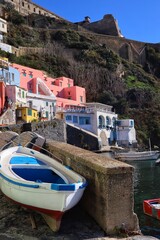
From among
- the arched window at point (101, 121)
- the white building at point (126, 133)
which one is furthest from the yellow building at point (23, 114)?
the white building at point (126, 133)

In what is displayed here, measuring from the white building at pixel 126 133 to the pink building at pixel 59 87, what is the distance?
26.6 ft

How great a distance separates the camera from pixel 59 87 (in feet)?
162

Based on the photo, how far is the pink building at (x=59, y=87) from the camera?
43.4 meters

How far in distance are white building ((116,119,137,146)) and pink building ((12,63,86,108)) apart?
319 inches

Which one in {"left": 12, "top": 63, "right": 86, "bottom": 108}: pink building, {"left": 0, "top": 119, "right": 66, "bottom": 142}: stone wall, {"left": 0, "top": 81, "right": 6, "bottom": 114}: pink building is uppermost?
{"left": 12, "top": 63, "right": 86, "bottom": 108}: pink building

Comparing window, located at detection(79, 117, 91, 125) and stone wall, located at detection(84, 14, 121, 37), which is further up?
stone wall, located at detection(84, 14, 121, 37)

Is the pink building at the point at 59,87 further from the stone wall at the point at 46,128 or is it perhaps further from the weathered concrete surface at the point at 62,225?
the weathered concrete surface at the point at 62,225

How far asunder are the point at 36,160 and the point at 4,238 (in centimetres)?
334

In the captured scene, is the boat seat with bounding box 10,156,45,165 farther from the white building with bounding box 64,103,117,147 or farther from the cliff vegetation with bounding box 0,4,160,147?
the cliff vegetation with bounding box 0,4,160,147

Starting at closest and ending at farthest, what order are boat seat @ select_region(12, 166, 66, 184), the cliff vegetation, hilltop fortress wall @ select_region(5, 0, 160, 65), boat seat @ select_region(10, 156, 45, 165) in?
boat seat @ select_region(12, 166, 66, 184) → boat seat @ select_region(10, 156, 45, 165) → the cliff vegetation → hilltop fortress wall @ select_region(5, 0, 160, 65)

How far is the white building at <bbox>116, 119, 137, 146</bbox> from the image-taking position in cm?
4675

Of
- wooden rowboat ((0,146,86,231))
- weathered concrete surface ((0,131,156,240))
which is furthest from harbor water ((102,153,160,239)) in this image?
wooden rowboat ((0,146,86,231))

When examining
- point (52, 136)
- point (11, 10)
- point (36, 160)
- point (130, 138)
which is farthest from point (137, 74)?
point (36, 160)

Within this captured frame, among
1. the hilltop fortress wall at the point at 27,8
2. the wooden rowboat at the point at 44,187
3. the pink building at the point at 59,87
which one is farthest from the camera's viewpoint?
the hilltop fortress wall at the point at 27,8
